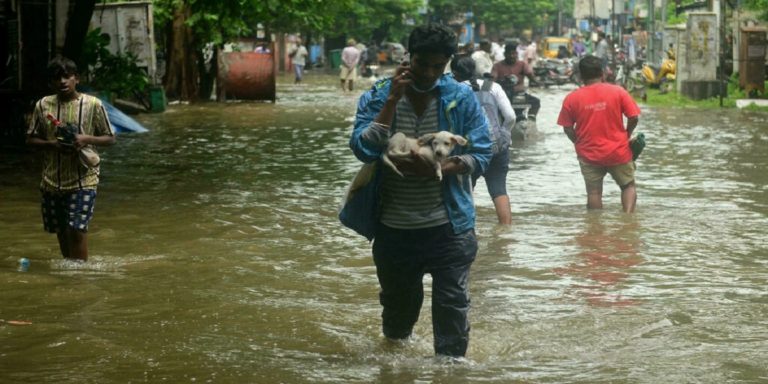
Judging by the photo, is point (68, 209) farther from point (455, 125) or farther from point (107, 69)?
point (107, 69)

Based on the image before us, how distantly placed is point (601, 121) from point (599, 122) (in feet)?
0.07

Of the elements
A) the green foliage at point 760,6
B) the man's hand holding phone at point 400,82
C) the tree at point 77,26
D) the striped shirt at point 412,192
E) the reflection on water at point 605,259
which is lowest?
the reflection on water at point 605,259

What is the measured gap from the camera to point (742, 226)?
448 inches

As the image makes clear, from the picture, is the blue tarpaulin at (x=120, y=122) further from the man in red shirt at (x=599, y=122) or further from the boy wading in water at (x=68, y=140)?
the boy wading in water at (x=68, y=140)

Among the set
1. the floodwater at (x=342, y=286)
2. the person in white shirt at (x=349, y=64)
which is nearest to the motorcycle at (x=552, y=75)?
the person in white shirt at (x=349, y=64)

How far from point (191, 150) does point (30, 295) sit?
35.9ft

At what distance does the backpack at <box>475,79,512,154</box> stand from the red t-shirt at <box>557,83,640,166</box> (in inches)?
38.8

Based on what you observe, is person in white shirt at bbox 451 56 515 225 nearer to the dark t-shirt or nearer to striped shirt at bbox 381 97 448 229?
striped shirt at bbox 381 97 448 229

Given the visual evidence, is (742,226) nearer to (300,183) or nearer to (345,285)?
(345,285)

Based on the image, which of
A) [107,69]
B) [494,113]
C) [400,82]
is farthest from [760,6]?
[400,82]

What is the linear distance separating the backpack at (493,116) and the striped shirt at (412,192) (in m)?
3.92

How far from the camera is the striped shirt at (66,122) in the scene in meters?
8.48

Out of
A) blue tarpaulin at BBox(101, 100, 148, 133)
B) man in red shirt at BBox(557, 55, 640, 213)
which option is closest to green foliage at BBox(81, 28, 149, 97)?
blue tarpaulin at BBox(101, 100, 148, 133)

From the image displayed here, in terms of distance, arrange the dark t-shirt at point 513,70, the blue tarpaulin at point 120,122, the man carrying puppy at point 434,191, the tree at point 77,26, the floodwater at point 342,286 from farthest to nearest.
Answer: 1. the blue tarpaulin at point 120,122
2. the tree at point 77,26
3. the dark t-shirt at point 513,70
4. the floodwater at point 342,286
5. the man carrying puppy at point 434,191
